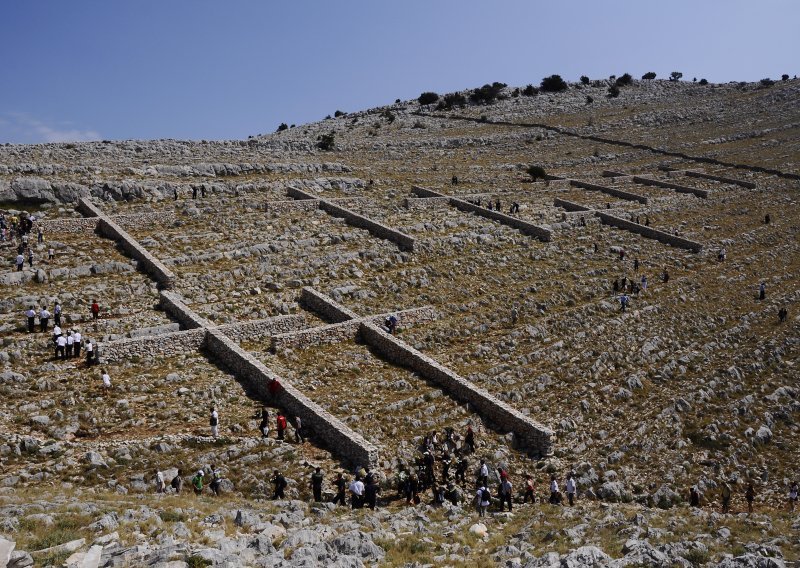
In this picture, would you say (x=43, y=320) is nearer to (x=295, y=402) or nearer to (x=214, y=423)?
(x=214, y=423)

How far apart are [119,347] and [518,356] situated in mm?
15434

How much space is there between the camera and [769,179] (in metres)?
69.1

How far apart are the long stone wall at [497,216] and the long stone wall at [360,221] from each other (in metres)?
8.55

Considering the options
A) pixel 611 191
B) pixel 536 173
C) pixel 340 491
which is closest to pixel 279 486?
pixel 340 491

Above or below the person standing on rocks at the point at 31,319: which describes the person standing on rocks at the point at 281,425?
below

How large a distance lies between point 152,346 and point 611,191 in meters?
43.6

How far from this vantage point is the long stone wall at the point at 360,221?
1620 inches

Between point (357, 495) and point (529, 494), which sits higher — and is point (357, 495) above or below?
above

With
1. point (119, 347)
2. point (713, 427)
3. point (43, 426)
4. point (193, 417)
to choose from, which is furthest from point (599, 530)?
point (119, 347)

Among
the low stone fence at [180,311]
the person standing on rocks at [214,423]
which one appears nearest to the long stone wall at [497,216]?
the low stone fence at [180,311]

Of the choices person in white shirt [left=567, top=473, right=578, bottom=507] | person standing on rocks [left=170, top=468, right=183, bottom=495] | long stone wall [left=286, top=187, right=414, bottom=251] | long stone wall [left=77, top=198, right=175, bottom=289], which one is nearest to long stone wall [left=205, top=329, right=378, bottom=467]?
person standing on rocks [left=170, top=468, right=183, bottom=495]

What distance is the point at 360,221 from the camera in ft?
146

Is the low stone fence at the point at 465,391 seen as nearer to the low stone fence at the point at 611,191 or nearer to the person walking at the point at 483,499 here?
the person walking at the point at 483,499

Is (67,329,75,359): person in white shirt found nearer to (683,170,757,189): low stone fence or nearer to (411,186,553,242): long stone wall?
(411,186,553,242): long stone wall
